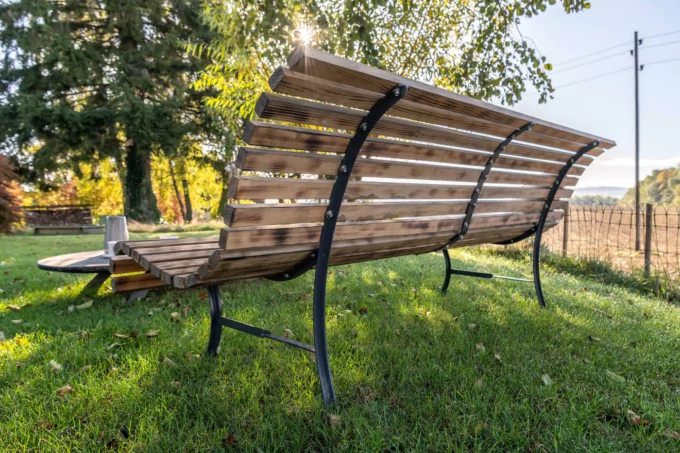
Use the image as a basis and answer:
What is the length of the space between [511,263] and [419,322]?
4253mm

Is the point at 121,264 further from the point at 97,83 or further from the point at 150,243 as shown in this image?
the point at 97,83

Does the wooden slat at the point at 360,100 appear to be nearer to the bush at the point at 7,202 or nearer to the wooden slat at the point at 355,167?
the wooden slat at the point at 355,167

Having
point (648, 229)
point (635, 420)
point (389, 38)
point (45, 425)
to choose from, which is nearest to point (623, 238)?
point (648, 229)

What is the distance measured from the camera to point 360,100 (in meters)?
1.58

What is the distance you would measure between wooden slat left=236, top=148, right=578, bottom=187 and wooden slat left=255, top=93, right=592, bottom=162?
118mm

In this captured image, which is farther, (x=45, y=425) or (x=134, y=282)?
(x=134, y=282)

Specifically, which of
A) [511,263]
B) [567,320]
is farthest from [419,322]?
[511,263]

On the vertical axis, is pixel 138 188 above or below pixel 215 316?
above

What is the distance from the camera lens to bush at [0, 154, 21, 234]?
11758mm

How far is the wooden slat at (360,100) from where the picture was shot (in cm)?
134

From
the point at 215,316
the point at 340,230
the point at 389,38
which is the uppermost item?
the point at 389,38

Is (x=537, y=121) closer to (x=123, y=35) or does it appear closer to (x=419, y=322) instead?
(x=419, y=322)

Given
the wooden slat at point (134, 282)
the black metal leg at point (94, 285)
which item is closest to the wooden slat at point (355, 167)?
the wooden slat at point (134, 282)

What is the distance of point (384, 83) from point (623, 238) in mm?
7648
